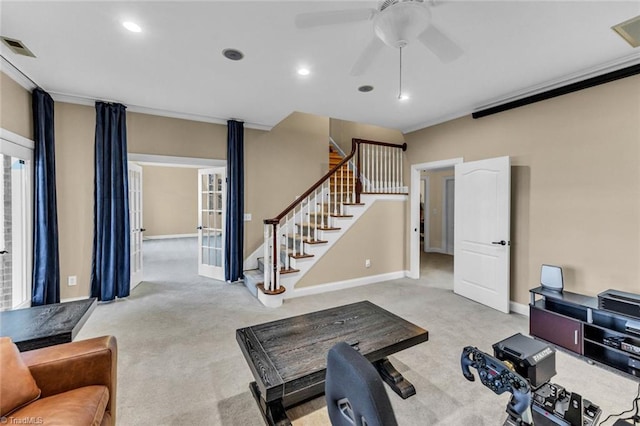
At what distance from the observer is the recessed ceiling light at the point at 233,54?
255cm

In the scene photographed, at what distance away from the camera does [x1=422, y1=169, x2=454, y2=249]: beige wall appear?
786 centimetres

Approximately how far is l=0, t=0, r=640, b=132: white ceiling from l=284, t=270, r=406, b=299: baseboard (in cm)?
272

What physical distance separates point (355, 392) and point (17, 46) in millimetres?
3871

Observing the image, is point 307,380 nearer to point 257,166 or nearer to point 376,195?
point 376,195

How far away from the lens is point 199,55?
8.59ft

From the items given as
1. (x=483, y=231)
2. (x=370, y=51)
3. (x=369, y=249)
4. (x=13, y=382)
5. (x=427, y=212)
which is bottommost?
(x=13, y=382)

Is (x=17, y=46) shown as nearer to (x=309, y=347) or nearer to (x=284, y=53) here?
(x=284, y=53)

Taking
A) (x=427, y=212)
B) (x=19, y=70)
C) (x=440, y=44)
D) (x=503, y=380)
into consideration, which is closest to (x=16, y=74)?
(x=19, y=70)

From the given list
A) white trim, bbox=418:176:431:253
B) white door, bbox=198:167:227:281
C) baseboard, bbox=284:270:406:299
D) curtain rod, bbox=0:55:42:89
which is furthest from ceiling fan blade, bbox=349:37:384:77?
white trim, bbox=418:176:431:253

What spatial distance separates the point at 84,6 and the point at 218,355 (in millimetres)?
2956

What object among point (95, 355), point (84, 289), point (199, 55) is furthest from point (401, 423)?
point (84, 289)

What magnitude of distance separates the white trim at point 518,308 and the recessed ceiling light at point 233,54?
14.3 feet

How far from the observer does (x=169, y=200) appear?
10.2m

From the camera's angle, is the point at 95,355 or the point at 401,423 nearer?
the point at 95,355
